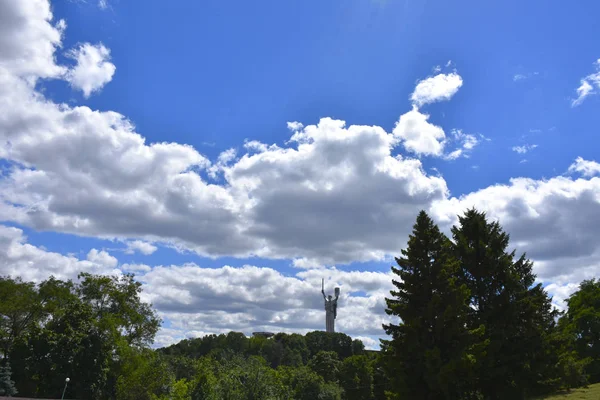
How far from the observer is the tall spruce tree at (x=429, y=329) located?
22.4 metres

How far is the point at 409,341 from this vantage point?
78.8ft

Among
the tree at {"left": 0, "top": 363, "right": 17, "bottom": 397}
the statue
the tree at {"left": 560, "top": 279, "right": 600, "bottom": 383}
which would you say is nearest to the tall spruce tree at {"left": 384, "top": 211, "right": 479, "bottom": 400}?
the tree at {"left": 0, "top": 363, "right": 17, "bottom": 397}

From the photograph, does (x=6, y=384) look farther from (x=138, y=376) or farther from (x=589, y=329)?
(x=589, y=329)

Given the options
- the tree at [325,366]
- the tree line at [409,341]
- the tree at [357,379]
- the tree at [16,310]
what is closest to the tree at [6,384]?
the tree line at [409,341]

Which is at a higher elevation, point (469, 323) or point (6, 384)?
point (469, 323)

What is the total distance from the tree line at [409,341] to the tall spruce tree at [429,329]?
0.06 m

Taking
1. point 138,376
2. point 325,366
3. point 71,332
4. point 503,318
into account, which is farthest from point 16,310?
point 325,366

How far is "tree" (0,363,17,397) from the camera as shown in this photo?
39188 millimetres

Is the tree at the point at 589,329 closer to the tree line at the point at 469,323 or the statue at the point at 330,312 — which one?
the tree line at the point at 469,323

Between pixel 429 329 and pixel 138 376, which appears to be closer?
pixel 429 329

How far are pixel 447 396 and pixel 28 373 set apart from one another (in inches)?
1537

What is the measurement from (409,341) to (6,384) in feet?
118

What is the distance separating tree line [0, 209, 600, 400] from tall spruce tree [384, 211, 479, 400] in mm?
58

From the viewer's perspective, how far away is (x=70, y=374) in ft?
140
